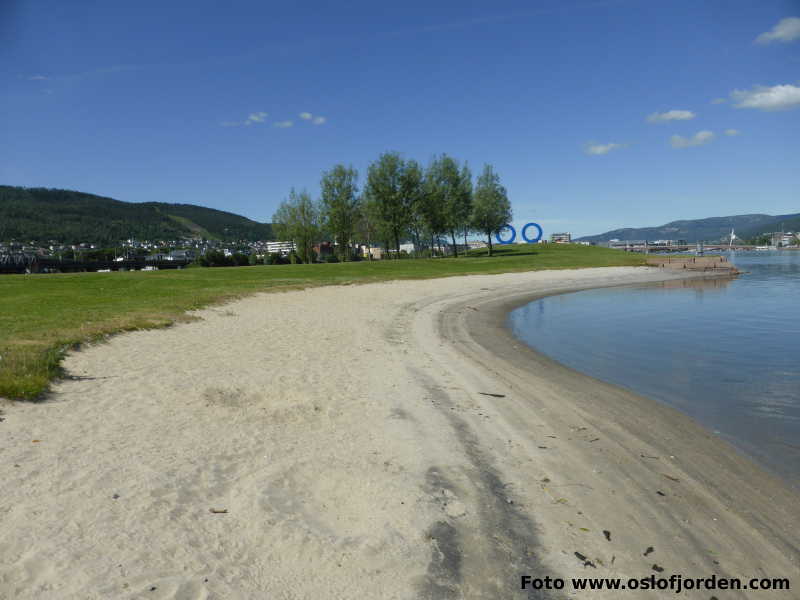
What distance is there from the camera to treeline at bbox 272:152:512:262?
71.4 m

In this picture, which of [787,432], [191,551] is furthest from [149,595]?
[787,432]

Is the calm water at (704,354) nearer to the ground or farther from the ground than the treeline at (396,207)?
nearer to the ground

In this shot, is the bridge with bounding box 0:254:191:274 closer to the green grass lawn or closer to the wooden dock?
the green grass lawn

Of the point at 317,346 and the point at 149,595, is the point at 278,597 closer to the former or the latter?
the point at 149,595

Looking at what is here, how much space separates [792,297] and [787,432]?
29.9 metres

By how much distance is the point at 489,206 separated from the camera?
79.2m

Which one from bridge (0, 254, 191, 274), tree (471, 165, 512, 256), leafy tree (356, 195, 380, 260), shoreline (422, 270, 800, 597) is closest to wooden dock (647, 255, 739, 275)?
tree (471, 165, 512, 256)

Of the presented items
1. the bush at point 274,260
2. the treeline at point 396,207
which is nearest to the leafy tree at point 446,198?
the treeline at point 396,207

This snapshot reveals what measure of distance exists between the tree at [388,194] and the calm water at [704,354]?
4507 cm

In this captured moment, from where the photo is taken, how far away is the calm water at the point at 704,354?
26.7 feet

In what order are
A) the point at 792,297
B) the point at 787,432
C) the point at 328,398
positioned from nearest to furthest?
1. the point at 787,432
2. the point at 328,398
3. the point at 792,297

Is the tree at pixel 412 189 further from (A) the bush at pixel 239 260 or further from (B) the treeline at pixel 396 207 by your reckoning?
(A) the bush at pixel 239 260

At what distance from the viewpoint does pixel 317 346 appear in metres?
12.8

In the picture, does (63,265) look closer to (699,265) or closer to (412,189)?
(412,189)
